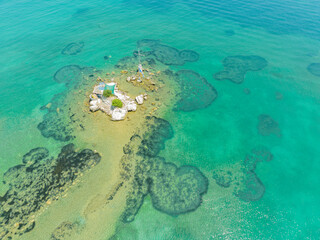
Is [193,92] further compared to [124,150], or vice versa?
[193,92]

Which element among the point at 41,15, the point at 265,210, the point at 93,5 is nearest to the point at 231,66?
the point at 265,210

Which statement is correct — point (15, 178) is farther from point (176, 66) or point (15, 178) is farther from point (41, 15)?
point (41, 15)

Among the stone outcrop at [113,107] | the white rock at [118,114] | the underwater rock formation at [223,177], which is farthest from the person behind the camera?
the stone outcrop at [113,107]

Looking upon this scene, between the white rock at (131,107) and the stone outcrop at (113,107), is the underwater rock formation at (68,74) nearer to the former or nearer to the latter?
the stone outcrop at (113,107)

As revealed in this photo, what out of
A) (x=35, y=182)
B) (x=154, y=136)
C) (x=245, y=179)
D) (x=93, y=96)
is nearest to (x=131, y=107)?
(x=154, y=136)

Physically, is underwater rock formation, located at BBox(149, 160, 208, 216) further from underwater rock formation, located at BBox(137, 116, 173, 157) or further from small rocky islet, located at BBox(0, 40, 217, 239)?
underwater rock formation, located at BBox(137, 116, 173, 157)

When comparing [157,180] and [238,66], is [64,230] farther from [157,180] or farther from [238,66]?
[238,66]

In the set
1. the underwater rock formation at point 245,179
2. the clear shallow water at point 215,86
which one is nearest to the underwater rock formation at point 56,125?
the clear shallow water at point 215,86

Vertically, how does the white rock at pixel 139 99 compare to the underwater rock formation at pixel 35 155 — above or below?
above
